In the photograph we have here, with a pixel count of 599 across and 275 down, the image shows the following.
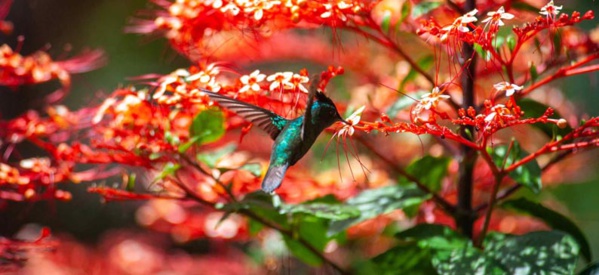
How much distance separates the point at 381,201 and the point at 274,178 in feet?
0.69

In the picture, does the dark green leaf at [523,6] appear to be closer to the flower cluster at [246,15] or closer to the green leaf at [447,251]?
the flower cluster at [246,15]

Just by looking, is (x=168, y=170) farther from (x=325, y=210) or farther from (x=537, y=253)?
(x=537, y=253)

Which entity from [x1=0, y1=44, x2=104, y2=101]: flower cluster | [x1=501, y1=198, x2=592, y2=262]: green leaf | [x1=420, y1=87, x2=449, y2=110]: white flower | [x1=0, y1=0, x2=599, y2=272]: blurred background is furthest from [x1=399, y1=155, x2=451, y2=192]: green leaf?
[x1=0, y1=0, x2=599, y2=272]: blurred background

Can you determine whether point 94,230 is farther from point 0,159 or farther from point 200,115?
point 200,115

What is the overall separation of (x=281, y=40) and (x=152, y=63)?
3.75 feet

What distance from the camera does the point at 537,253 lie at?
3.25ft

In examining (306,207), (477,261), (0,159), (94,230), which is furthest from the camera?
(94,230)

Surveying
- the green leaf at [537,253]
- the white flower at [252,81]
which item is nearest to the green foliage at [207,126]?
the white flower at [252,81]

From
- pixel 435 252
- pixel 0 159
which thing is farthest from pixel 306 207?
pixel 0 159

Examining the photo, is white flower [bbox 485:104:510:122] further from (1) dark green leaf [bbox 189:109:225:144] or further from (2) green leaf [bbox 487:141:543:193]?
(1) dark green leaf [bbox 189:109:225:144]

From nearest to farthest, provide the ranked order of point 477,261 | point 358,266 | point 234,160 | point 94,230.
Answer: point 477,261, point 358,266, point 234,160, point 94,230

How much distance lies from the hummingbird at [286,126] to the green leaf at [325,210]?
7 centimetres

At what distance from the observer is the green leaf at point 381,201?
111 cm

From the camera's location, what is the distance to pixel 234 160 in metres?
1.55
